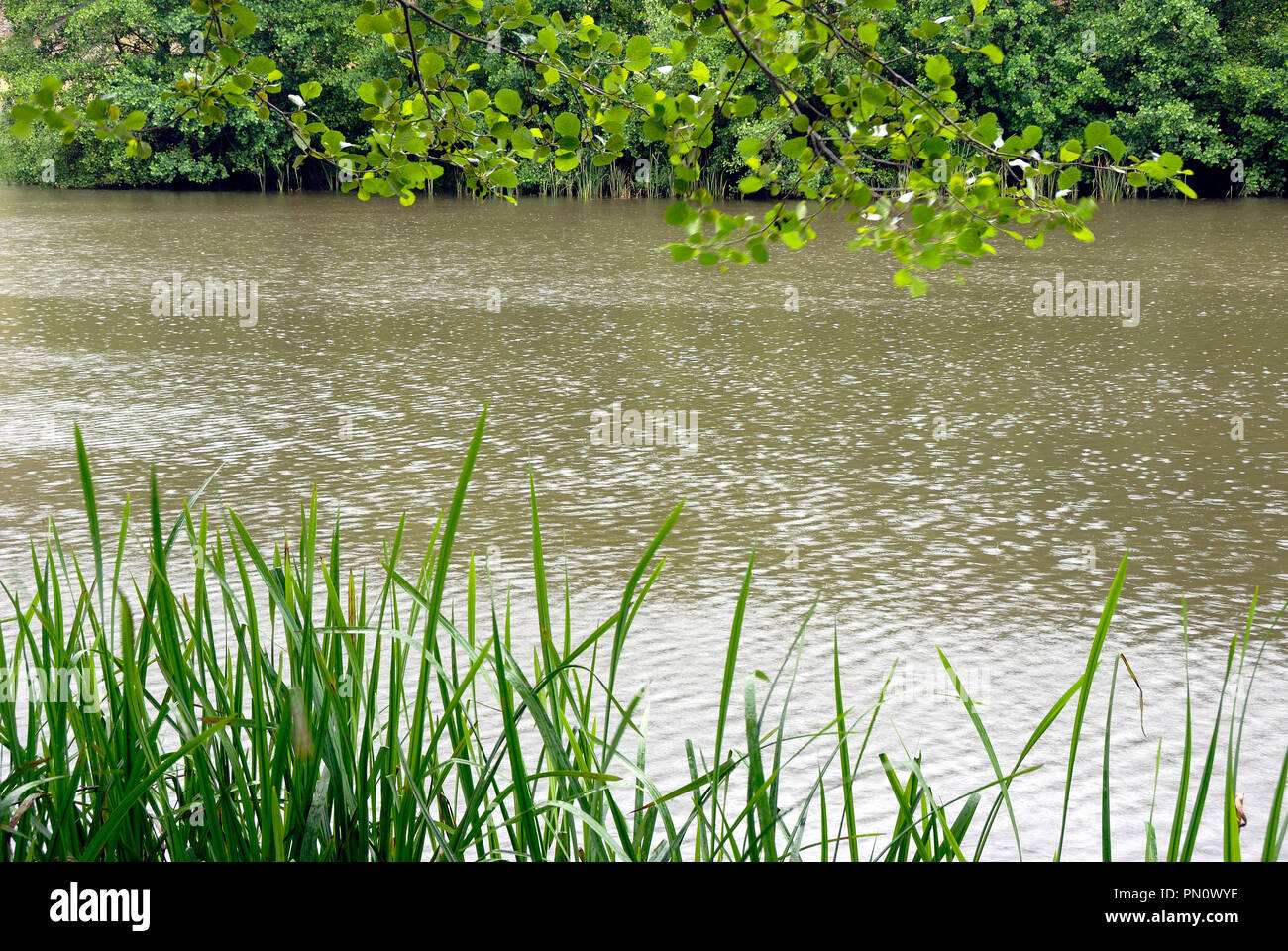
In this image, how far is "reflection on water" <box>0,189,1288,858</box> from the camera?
348cm

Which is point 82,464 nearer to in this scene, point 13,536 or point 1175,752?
point 1175,752

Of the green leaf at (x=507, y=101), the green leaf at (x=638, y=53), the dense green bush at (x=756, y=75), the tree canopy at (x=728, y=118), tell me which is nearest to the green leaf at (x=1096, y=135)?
the tree canopy at (x=728, y=118)

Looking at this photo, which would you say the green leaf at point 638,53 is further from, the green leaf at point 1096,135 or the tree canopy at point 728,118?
the green leaf at point 1096,135

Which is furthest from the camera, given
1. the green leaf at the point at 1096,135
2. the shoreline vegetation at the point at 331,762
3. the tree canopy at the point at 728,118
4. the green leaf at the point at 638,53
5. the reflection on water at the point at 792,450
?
the reflection on water at the point at 792,450

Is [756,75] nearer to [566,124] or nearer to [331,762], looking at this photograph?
[566,124]

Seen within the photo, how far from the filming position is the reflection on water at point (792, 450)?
3480mm

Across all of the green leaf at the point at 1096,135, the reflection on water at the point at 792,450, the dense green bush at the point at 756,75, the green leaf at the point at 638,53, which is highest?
the dense green bush at the point at 756,75

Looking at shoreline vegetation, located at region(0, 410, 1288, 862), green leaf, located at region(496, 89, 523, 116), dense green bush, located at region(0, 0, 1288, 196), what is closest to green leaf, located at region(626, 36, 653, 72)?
green leaf, located at region(496, 89, 523, 116)

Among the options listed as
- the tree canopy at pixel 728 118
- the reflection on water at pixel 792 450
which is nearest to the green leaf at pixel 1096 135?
the tree canopy at pixel 728 118

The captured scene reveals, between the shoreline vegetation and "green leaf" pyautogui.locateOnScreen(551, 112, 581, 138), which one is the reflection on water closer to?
the shoreline vegetation

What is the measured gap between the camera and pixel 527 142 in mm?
2133

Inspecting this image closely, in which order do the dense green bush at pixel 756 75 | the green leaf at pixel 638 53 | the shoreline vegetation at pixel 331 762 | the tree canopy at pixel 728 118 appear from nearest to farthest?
the shoreline vegetation at pixel 331 762 < the tree canopy at pixel 728 118 < the green leaf at pixel 638 53 < the dense green bush at pixel 756 75

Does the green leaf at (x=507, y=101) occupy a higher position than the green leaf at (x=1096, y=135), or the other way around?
the green leaf at (x=507, y=101)

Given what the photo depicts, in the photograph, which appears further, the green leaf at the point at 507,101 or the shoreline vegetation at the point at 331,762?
the green leaf at the point at 507,101
